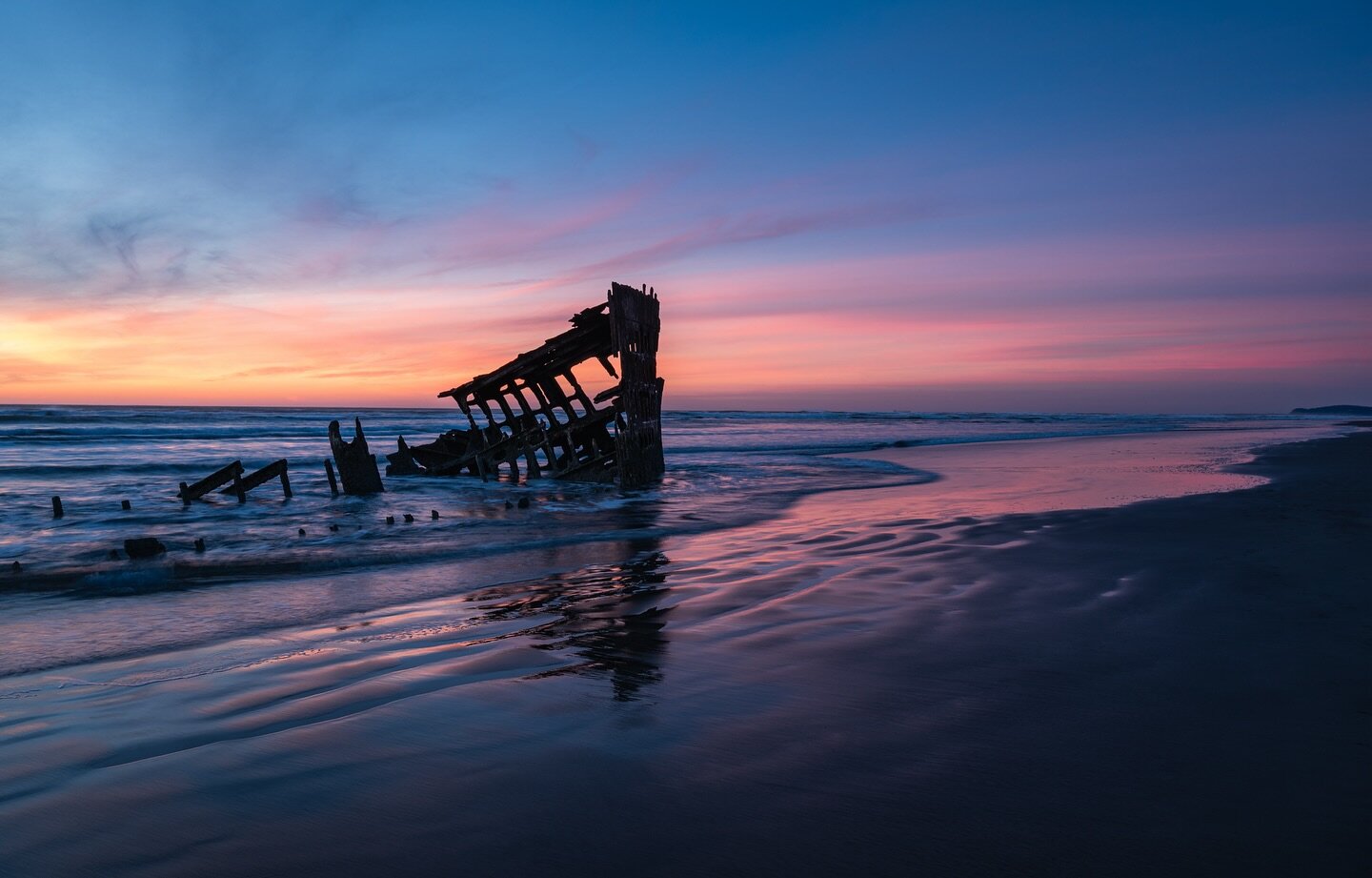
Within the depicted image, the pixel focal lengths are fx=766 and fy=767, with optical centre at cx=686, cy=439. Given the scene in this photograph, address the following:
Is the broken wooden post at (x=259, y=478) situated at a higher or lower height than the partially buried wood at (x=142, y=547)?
higher

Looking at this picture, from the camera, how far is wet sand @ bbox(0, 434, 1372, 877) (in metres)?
2.44

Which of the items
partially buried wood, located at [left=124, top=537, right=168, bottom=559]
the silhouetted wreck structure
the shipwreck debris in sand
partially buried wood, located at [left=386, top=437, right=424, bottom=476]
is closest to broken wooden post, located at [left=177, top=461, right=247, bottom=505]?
the shipwreck debris in sand

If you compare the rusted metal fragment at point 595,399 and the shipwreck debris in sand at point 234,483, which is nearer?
the shipwreck debris in sand at point 234,483

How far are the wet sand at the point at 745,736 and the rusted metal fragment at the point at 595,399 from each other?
10.7m

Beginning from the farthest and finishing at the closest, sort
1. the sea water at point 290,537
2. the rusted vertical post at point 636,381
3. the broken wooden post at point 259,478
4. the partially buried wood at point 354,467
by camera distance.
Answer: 1. the rusted vertical post at point 636,381
2. the partially buried wood at point 354,467
3. the broken wooden post at point 259,478
4. the sea water at point 290,537

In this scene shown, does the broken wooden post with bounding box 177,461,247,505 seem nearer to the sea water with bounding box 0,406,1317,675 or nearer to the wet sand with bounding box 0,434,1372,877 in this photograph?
the sea water with bounding box 0,406,1317,675

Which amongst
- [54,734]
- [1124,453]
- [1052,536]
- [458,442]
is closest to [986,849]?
[54,734]

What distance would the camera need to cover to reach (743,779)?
9.40 feet

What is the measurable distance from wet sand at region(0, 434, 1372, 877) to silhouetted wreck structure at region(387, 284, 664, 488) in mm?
10698

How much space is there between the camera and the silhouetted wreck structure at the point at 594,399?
55.6 feet

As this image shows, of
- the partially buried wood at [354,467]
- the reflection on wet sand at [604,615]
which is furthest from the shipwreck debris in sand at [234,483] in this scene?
the reflection on wet sand at [604,615]

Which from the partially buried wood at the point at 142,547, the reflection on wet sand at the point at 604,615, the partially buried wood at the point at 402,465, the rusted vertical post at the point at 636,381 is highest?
the rusted vertical post at the point at 636,381

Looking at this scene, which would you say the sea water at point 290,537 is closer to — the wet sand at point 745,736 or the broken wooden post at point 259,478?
the broken wooden post at point 259,478

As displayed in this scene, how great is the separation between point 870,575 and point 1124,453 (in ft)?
67.2
